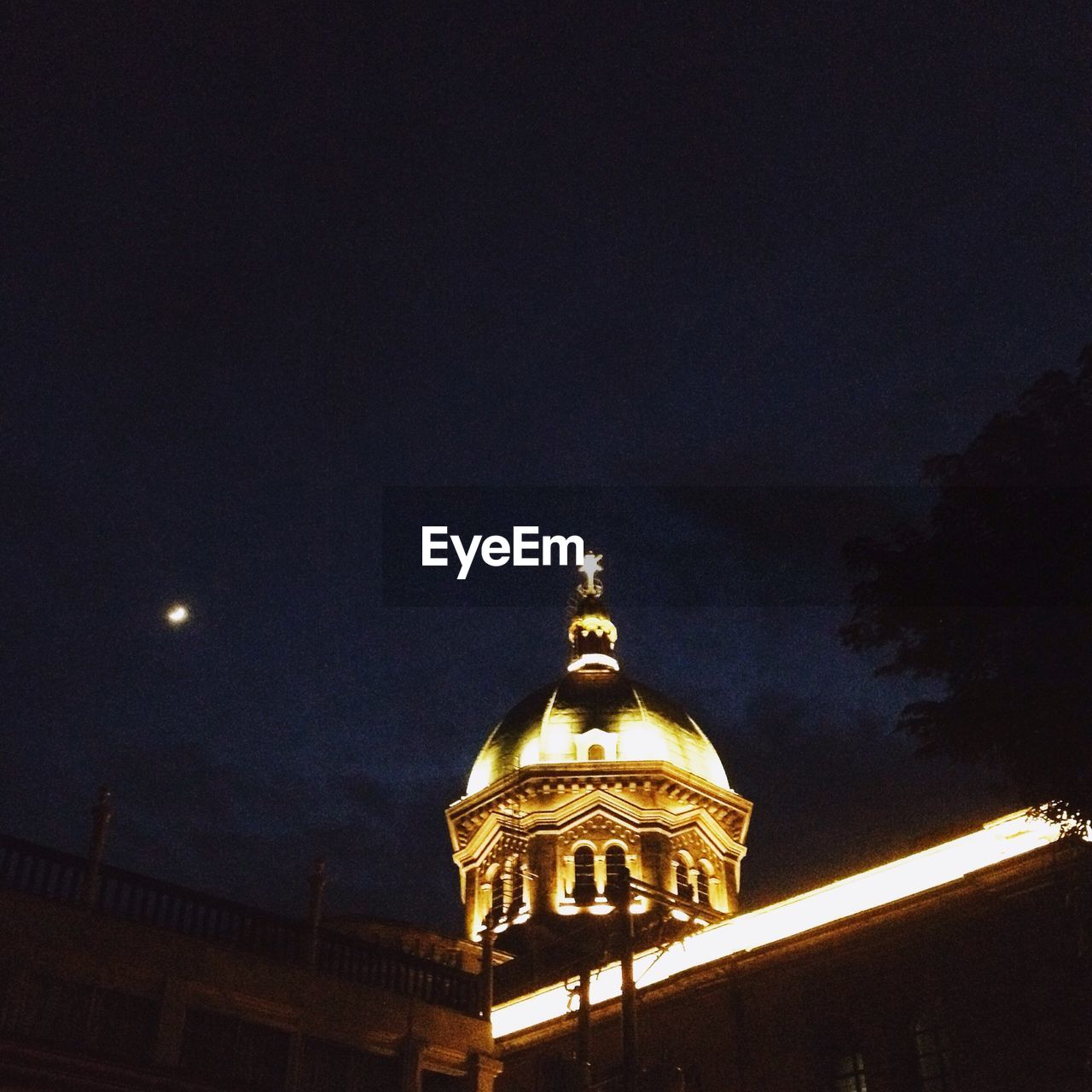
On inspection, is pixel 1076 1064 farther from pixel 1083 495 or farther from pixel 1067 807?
pixel 1083 495

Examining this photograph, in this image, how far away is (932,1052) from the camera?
22203 mm

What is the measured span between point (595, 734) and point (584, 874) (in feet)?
16.4

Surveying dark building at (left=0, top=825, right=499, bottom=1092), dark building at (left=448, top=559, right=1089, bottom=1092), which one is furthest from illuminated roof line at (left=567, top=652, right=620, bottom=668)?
dark building at (left=0, top=825, right=499, bottom=1092)

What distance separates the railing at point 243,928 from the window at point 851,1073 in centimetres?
727

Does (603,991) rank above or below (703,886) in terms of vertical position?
below

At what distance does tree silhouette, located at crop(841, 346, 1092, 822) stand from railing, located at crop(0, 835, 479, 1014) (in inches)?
359

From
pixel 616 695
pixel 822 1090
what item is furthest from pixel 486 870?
pixel 822 1090

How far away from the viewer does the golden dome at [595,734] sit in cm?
4084

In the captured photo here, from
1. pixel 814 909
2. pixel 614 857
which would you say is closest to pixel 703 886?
pixel 614 857

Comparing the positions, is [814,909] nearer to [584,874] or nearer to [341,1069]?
[341,1069]

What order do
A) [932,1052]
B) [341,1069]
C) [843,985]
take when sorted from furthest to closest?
[843,985]
[932,1052]
[341,1069]

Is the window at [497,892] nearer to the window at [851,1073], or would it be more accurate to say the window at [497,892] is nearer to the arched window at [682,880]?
the arched window at [682,880]

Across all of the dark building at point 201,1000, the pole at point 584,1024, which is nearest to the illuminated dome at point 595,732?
the dark building at point 201,1000

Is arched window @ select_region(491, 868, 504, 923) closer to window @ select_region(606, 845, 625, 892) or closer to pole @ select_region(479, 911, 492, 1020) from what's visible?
window @ select_region(606, 845, 625, 892)
